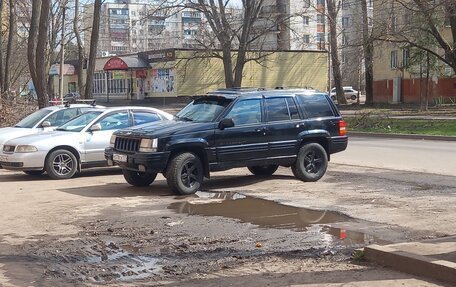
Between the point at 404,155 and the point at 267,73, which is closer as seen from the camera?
the point at 404,155

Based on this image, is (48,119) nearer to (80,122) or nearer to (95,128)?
(80,122)

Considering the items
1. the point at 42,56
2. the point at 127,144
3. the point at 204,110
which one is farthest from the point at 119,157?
the point at 42,56

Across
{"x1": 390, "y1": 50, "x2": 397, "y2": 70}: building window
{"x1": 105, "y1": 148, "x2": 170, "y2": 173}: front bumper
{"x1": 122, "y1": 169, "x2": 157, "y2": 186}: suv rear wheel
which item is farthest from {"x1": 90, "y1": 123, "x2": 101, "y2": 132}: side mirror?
{"x1": 390, "y1": 50, "x2": 397, "y2": 70}: building window

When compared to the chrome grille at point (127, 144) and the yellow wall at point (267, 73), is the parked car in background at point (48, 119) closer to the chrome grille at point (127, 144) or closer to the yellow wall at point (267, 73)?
the chrome grille at point (127, 144)

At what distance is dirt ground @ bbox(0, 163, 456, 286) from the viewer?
20.4 feet

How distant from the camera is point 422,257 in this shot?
235 inches

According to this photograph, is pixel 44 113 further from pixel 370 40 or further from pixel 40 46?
pixel 370 40

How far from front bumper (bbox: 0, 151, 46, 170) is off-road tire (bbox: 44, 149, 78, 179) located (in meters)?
0.14

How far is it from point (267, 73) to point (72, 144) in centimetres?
4911

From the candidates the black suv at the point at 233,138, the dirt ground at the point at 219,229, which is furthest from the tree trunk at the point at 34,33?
the black suv at the point at 233,138

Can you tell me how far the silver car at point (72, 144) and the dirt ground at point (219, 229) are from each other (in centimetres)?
51

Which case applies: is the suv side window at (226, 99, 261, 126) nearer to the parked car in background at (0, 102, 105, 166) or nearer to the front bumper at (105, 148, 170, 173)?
the front bumper at (105, 148, 170, 173)

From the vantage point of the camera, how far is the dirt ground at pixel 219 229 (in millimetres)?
6219

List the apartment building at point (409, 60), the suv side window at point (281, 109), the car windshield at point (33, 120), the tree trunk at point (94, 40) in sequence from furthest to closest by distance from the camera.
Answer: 1. the apartment building at point (409, 60)
2. the tree trunk at point (94, 40)
3. the car windshield at point (33, 120)
4. the suv side window at point (281, 109)
